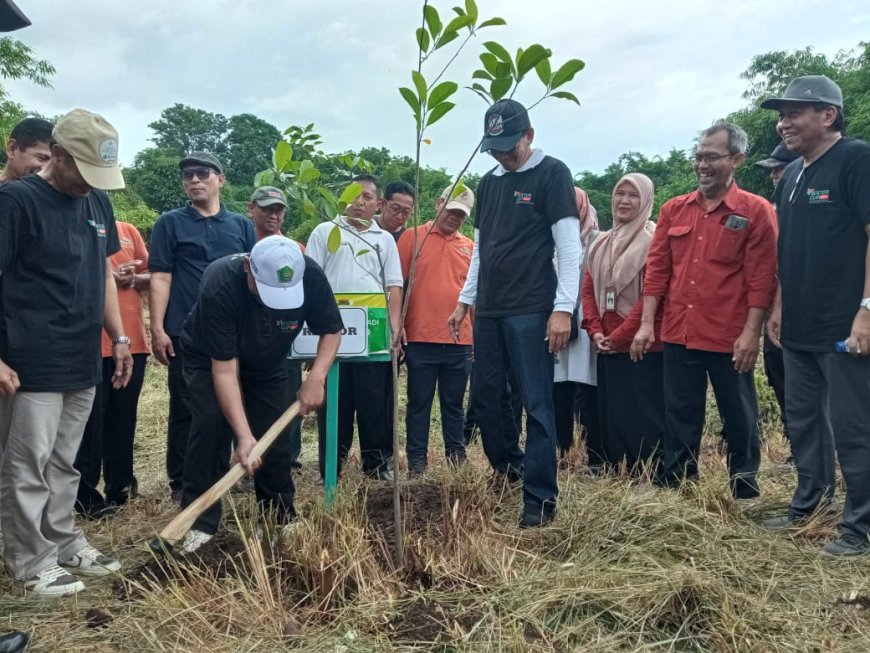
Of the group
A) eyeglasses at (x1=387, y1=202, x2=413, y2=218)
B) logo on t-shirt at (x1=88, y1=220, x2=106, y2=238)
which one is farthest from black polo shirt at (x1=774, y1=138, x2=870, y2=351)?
logo on t-shirt at (x1=88, y1=220, x2=106, y2=238)

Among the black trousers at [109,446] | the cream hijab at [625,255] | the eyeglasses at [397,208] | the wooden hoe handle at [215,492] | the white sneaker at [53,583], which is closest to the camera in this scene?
the wooden hoe handle at [215,492]

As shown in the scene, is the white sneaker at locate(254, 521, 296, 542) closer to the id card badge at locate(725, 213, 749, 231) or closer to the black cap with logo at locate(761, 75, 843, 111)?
the id card badge at locate(725, 213, 749, 231)

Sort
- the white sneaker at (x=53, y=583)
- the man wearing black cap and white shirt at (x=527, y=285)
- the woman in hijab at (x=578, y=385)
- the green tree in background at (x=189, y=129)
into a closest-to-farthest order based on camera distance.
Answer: the white sneaker at (x=53, y=583) → the man wearing black cap and white shirt at (x=527, y=285) → the woman in hijab at (x=578, y=385) → the green tree in background at (x=189, y=129)

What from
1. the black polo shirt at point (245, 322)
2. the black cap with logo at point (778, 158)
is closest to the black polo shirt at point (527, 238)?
the black polo shirt at point (245, 322)

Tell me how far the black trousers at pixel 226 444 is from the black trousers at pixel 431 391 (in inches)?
52.2

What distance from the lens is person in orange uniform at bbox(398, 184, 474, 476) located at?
15.9ft

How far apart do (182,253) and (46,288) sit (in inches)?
51.4

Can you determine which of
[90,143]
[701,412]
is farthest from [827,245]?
[90,143]

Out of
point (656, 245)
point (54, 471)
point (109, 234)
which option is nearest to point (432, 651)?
point (54, 471)

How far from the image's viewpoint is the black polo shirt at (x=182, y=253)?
4.25m

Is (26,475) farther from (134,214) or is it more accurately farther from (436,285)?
(134,214)

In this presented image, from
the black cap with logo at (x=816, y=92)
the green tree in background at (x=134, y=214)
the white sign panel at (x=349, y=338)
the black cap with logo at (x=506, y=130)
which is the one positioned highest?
the green tree in background at (x=134, y=214)

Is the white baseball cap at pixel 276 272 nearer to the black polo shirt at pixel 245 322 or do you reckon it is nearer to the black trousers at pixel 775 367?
the black polo shirt at pixel 245 322

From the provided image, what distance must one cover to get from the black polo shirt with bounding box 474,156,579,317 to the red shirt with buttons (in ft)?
2.66
